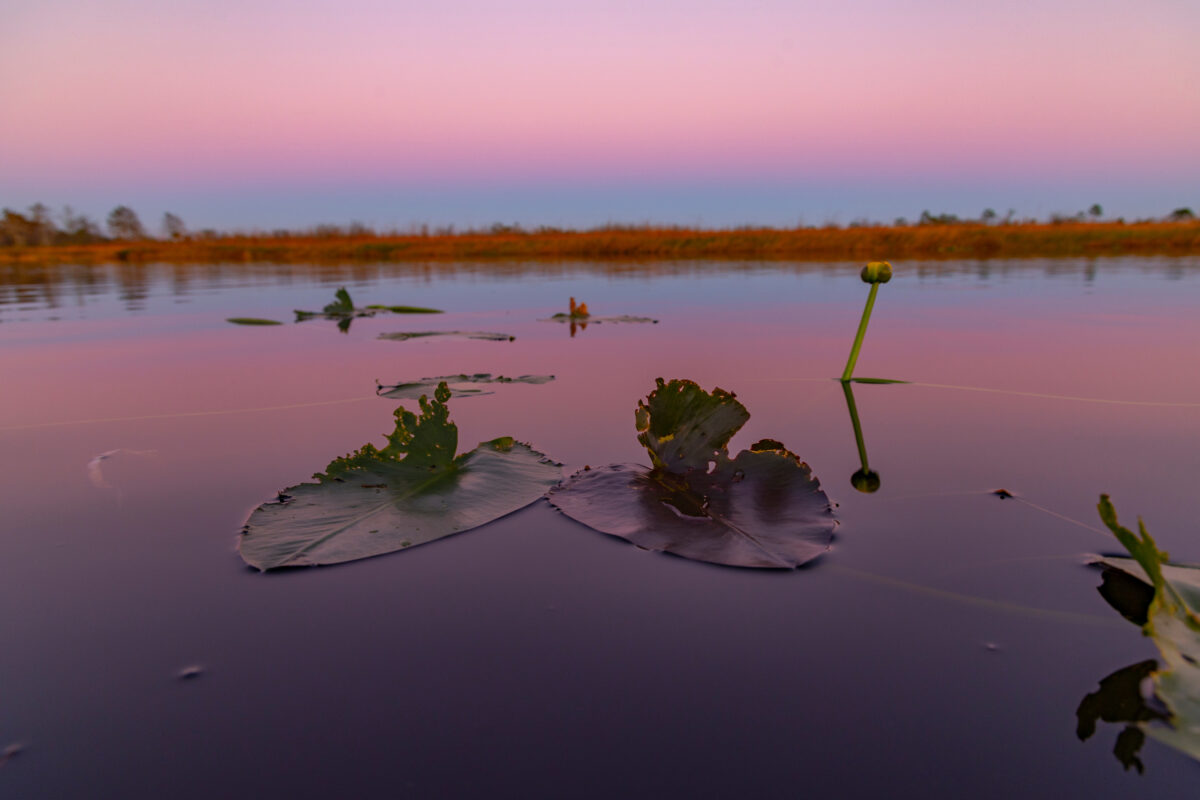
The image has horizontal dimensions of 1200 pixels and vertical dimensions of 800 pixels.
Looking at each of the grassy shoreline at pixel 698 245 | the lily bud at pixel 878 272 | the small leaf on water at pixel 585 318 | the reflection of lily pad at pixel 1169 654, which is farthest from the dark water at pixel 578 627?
the grassy shoreline at pixel 698 245

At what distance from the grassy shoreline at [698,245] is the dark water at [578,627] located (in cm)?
1585

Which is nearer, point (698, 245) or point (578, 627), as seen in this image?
point (578, 627)

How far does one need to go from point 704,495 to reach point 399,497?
67 centimetres

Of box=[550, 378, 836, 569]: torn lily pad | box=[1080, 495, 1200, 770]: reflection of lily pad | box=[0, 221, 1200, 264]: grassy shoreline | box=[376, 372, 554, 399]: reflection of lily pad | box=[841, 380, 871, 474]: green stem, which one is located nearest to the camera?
box=[1080, 495, 1200, 770]: reflection of lily pad

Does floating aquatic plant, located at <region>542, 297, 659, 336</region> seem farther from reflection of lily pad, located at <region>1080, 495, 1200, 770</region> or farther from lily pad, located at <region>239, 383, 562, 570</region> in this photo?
reflection of lily pad, located at <region>1080, 495, 1200, 770</region>

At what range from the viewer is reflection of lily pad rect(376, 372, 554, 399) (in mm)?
2531

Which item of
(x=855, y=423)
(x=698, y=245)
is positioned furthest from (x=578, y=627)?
(x=698, y=245)

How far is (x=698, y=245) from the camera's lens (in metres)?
19.9

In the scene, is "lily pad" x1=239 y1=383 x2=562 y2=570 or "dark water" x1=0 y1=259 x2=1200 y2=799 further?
"lily pad" x1=239 y1=383 x2=562 y2=570

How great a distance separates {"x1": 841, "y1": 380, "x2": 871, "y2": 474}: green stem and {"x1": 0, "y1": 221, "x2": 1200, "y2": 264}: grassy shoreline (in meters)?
14.8

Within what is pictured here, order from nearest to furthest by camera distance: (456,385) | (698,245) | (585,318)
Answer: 1. (456,385)
2. (585,318)
3. (698,245)

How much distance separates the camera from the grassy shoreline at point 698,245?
16531 mm

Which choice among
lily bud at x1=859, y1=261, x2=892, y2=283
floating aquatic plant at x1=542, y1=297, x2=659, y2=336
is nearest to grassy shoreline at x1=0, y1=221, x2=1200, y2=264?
floating aquatic plant at x1=542, y1=297, x2=659, y2=336

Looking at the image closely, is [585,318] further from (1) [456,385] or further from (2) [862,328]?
(2) [862,328]
